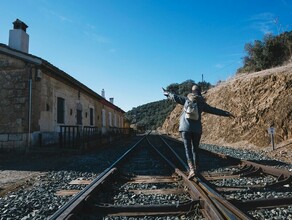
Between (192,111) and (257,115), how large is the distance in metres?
12.1

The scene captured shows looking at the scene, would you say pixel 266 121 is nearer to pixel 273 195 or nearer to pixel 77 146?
pixel 77 146

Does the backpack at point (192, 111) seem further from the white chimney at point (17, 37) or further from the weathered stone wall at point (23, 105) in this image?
the white chimney at point (17, 37)

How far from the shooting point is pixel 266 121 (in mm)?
14570

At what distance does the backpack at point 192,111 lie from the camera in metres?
5.14

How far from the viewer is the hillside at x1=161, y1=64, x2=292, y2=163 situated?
519 inches

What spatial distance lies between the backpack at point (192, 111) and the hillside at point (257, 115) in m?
6.39

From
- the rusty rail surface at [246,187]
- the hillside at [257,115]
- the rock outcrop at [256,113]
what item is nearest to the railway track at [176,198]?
the rusty rail surface at [246,187]

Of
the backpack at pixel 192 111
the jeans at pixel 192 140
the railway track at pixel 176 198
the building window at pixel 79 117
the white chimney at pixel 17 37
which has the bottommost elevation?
the railway track at pixel 176 198

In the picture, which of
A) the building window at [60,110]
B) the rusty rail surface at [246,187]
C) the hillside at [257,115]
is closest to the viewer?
the rusty rail surface at [246,187]

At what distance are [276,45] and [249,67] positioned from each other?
393 cm

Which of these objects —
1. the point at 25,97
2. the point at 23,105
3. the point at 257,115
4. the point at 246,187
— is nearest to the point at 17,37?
the point at 25,97

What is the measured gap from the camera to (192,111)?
513 centimetres

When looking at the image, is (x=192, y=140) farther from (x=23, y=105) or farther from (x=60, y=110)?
(x=60, y=110)

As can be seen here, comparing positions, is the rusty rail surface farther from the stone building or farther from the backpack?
the stone building
